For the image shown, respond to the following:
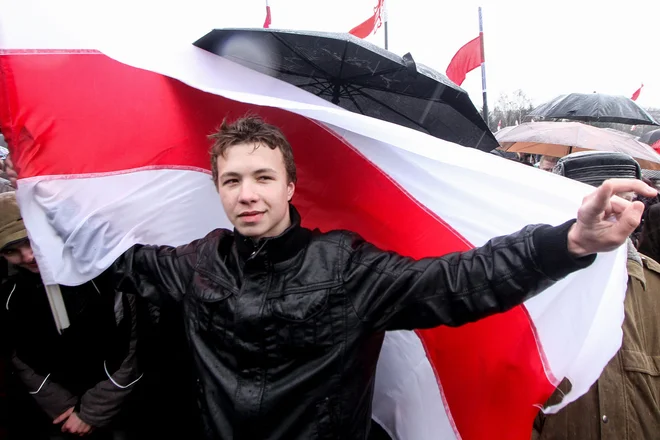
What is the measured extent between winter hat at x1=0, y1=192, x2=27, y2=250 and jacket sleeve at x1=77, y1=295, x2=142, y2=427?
1.76 ft

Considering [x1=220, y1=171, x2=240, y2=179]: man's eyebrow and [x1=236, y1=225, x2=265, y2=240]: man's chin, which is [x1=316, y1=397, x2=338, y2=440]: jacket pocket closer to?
[x1=236, y1=225, x2=265, y2=240]: man's chin

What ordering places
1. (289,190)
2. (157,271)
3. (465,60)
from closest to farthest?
(289,190) → (157,271) → (465,60)

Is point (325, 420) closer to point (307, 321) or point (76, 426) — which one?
point (307, 321)

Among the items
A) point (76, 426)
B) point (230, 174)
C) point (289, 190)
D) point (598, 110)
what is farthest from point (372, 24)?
point (76, 426)

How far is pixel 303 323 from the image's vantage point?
1408 millimetres

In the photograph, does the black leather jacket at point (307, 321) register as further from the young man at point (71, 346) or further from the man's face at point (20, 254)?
the man's face at point (20, 254)

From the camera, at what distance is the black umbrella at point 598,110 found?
597 cm

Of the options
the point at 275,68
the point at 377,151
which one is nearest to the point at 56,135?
the point at 275,68

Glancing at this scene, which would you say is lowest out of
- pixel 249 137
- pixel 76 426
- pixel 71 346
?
pixel 76 426

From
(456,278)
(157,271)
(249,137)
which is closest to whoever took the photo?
(456,278)

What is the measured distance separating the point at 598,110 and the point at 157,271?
634 centimetres

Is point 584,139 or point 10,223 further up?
point 584,139

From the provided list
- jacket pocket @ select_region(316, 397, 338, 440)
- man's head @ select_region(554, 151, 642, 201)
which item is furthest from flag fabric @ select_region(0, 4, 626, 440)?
man's head @ select_region(554, 151, 642, 201)

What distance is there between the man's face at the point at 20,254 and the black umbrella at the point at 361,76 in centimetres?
119
